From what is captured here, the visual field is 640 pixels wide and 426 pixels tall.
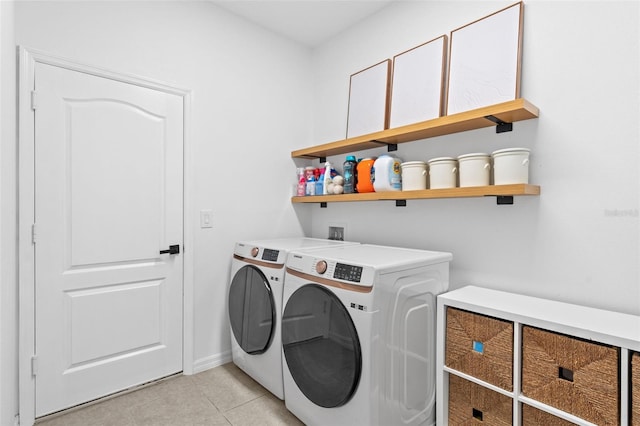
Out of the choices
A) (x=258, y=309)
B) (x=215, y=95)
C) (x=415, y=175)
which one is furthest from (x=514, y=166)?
(x=215, y=95)

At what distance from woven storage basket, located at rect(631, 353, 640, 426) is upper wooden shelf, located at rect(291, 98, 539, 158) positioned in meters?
1.08

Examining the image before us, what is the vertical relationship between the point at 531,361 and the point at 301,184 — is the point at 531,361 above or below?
below

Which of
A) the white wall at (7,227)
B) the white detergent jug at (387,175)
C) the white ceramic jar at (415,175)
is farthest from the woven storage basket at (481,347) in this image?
the white wall at (7,227)

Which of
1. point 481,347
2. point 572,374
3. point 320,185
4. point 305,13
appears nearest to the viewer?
point 572,374

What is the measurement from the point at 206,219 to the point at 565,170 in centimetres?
216

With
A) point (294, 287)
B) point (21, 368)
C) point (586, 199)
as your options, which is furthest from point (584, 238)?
point (21, 368)

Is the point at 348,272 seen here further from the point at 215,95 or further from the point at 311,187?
the point at 215,95

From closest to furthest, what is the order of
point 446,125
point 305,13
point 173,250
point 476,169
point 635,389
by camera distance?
point 635,389 → point 476,169 → point 446,125 → point 173,250 → point 305,13

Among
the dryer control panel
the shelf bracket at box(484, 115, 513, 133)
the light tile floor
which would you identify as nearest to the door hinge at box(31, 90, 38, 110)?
the dryer control panel

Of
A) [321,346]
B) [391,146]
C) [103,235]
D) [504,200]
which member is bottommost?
[321,346]

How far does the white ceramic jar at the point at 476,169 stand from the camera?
67.3 inches

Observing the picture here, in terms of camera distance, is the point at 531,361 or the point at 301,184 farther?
the point at 301,184

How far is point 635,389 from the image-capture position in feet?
3.60

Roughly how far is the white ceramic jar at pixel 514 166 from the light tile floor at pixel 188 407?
1677mm
